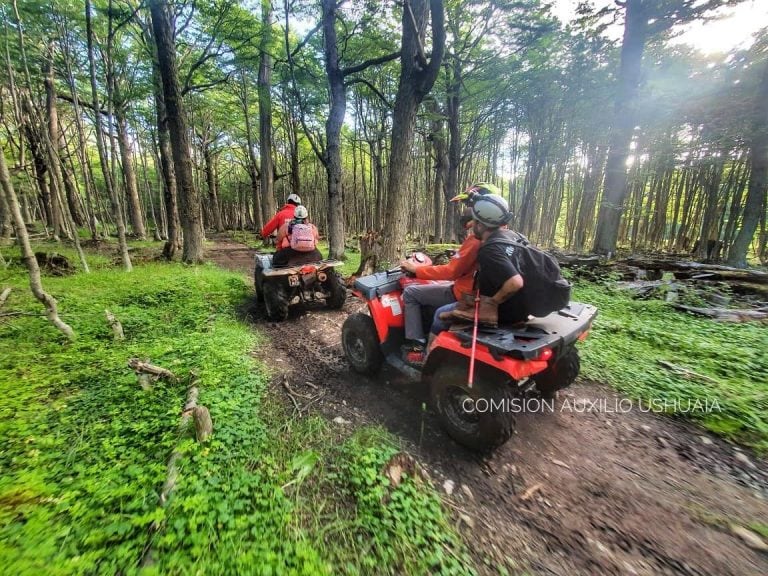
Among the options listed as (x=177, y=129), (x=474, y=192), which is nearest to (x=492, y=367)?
(x=474, y=192)

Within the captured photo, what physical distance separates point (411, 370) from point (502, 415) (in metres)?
1.03

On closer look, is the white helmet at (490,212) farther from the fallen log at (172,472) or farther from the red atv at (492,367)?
the fallen log at (172,472)

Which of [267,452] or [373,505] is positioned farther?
[267,452]

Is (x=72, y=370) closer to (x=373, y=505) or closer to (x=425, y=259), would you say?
(x=373, y=505)

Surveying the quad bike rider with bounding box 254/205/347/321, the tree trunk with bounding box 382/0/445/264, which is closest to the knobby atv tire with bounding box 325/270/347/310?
the quad bike rider with bounding box 254/205/347/321

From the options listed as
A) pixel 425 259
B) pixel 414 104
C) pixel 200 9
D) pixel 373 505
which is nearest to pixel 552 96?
pixel 414 104

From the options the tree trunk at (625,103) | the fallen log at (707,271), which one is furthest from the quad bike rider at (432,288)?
the tree trunk at (625,103)

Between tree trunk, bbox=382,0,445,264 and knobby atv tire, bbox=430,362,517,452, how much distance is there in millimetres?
5059

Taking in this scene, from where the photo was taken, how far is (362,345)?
3479 mm

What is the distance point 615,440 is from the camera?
2633 millimetres

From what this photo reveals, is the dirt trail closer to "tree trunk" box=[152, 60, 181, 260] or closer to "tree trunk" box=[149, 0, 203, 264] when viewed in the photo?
"tree trunk" box=[149, 0, 203, 264]

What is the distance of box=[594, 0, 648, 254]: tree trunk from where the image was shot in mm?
8297

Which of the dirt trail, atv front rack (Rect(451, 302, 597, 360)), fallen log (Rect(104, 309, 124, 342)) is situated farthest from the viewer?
fallen log (Rect(104, 309, 124, 342))

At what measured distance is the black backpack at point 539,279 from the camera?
2.28 metres
